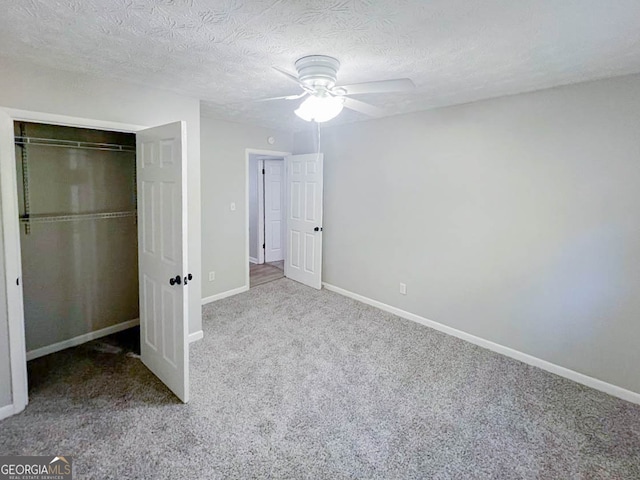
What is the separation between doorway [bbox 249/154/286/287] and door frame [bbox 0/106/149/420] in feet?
13.3

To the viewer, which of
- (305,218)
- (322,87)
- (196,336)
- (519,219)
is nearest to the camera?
(322,87)

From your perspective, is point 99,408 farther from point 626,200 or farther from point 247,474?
point 626,200

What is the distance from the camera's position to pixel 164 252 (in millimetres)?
2598

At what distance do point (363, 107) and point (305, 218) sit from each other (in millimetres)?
2024

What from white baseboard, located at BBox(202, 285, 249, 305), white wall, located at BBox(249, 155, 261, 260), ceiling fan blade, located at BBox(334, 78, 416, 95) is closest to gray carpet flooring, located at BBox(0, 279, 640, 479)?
white baseboard, located at BBox(202, 285, 249, 305)

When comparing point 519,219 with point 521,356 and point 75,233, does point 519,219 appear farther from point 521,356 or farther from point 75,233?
point 75,233

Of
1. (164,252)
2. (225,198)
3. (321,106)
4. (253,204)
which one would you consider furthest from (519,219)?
(253,204)

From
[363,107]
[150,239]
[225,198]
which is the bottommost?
[150,239]

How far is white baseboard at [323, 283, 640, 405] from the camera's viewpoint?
2.68 meters

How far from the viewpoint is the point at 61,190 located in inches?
125

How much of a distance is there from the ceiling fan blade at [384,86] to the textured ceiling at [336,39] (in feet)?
0.62

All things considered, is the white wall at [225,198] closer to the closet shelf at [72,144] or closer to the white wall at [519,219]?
the closet shelf at [72,144]

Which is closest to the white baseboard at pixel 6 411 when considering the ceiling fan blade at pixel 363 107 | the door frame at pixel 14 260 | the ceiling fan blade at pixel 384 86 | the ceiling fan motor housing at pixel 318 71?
the door frame at pixel 14 260

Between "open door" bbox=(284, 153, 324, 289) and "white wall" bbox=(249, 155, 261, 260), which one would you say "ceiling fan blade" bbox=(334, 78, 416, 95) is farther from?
"white wall" bbox=(249, 155, 261, 260)
